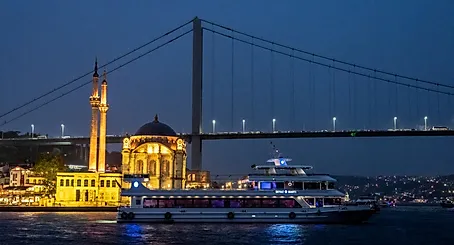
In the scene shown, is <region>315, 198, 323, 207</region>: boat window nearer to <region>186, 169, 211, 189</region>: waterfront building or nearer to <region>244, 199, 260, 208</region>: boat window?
<region>244, 199, 260, 208</region>: boat window

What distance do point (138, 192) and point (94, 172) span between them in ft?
133

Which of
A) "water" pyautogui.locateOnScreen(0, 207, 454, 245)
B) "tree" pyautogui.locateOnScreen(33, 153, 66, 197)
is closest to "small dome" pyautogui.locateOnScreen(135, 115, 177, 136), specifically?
"tree" pyautogui.locateOnScreen(33, 153, 66, 197)

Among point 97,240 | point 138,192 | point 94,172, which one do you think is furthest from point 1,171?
point 97,240

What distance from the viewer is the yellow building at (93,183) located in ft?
276

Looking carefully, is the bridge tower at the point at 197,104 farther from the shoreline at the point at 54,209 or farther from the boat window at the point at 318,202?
the boat window at the point at 318,202

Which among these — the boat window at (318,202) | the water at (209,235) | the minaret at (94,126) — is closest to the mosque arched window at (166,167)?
the minaret at (94,126)

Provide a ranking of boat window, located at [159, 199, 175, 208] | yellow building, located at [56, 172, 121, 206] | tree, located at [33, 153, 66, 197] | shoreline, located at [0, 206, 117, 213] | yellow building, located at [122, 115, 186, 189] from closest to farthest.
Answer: boat window, located at [159, 199, 175, 208], shoreline, located at [0, 206, 117, 213], yellow building, located at [56, 172, 121, 206], yellow building, located at [122, 115, 186, 189], tree, located at [33, 153, 66, 197]

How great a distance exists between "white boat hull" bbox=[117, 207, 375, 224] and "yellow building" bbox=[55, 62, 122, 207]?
129ft

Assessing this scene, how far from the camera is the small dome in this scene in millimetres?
89188

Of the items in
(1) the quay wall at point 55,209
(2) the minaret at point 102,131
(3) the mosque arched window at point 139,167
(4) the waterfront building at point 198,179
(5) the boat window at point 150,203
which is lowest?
(1) the quay wall at point 55,209

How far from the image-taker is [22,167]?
104 metres

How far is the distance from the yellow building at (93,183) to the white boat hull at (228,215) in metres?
39.3

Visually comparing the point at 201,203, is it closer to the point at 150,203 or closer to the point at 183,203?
the point at 183,203

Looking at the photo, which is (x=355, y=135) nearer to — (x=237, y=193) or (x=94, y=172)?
(x=94, y=172)
